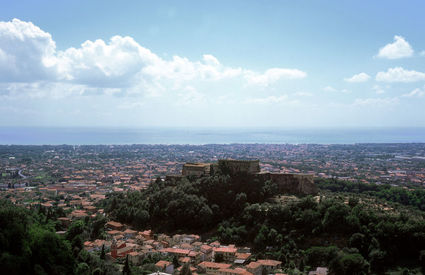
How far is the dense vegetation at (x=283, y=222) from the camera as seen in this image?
2173 cm

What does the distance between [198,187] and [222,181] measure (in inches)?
77.9

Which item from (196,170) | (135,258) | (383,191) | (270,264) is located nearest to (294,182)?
(196,170)

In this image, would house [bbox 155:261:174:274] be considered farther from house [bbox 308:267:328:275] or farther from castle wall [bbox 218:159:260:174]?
castle wall [bbox 218:159:260:174]

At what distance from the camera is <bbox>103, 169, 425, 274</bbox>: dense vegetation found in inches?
856

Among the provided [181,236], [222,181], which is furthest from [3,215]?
[222,181]

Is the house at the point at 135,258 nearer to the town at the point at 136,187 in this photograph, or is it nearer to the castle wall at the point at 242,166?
the town at the point at 136,187

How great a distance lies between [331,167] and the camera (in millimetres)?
76000

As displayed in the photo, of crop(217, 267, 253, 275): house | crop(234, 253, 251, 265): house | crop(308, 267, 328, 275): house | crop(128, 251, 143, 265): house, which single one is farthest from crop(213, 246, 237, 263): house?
crop(308, 267, 328, 275): house

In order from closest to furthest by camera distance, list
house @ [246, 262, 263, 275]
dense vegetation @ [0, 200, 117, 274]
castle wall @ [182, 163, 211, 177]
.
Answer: dense vegetation @ [0, 200, 117, 274] < house @ [246, 262, 263, 275] < castle wall @ [182, 163, 211, 177]

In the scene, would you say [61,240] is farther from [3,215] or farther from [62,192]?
[62,192]

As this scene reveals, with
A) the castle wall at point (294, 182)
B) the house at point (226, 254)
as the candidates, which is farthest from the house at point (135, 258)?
the castle wall at point (294, 182)

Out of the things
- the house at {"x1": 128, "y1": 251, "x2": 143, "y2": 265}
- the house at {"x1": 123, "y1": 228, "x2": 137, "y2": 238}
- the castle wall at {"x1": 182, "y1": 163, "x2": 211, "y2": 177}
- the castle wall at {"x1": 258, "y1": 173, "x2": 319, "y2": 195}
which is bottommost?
the house at {"x1": 128, "y1": 251, "x2": 143, "y2": 265}

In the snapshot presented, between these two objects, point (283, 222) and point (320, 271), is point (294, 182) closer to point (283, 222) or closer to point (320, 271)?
point (283, 222)

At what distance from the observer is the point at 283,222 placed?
25.6m
